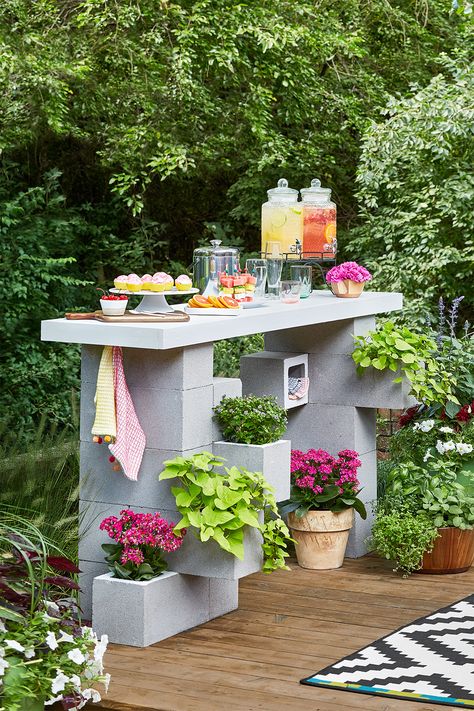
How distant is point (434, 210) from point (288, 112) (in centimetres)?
137

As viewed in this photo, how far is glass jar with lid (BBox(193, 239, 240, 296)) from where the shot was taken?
471 cm

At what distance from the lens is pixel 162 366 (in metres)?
4.20

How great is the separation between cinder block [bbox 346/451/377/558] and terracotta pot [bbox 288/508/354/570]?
0.59 feet

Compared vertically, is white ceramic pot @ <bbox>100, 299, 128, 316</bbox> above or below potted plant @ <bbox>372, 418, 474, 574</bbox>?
above

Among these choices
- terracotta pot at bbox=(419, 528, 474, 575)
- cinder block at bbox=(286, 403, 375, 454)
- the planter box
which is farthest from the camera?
cinder block at bbox=(286, 403, 375, 454)

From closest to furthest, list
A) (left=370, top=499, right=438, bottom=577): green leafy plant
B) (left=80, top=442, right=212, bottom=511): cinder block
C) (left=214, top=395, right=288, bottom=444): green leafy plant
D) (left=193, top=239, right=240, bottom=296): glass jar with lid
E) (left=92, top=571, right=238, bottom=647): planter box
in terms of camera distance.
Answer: (left=92, top=571, right=238, bottom=647): planter box → (left=80, top=442, right=212, bottom=511): cinder block → (left=214, top=395, right=288, bottom=444): green leafy plant → (left=193, top=239, right=240, bottom=296): glass jar with lid → (left=370, top=499, right=438, bottom=577): green leafy plant

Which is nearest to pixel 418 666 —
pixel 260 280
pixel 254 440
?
pixel 254 440

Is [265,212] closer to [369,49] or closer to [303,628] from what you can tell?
[303,628]

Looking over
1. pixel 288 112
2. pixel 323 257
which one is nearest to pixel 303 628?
pixel 323 257

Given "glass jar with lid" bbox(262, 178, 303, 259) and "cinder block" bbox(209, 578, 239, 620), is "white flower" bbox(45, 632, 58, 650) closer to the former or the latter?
"cinder block" bbox(209, 578, 239, 620)

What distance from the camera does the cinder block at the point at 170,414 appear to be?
4.18 m

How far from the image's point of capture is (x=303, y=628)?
433cm

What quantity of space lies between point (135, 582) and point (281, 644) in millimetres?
555

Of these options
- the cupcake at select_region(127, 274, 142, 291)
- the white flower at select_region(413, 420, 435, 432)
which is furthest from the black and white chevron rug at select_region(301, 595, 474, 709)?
the cupcake at select_region(127, 274, 142, 291)
